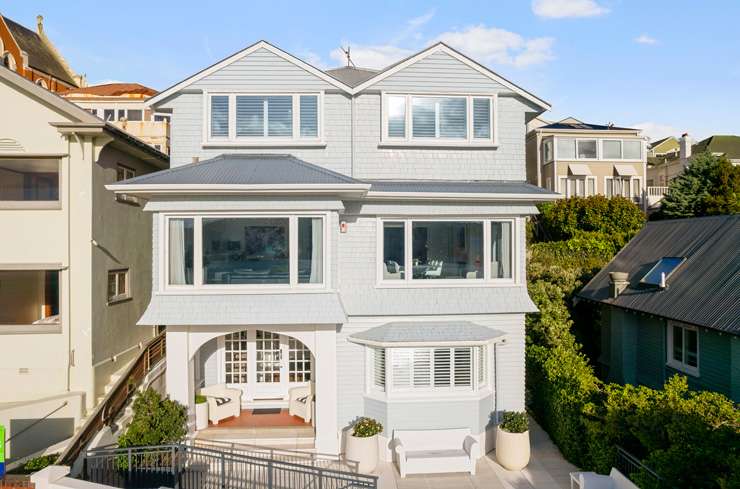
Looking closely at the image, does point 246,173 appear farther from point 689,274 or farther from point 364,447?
point 689,274

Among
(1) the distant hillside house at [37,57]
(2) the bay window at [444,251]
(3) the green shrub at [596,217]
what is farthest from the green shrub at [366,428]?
(1) the distant hillside house at [37,57]

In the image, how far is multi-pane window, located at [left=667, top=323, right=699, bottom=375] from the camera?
12.5 m

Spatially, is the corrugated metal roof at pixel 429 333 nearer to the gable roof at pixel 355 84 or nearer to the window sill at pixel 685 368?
the window sill at pixel 685 368

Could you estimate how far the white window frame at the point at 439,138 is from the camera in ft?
42.2

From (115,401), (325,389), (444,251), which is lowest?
(115,401)

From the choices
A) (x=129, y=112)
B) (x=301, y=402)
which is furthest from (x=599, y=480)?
(x=129, y=112)

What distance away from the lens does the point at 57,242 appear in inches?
505

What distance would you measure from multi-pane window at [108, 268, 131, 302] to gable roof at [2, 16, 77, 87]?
33.0 m

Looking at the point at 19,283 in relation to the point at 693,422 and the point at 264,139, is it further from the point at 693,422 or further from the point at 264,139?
the point at 693,422

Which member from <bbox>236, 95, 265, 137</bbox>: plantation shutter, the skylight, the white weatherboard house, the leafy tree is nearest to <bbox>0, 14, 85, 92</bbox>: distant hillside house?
<bbox>236, 95, 265, 137</bbox>: plantation shutter

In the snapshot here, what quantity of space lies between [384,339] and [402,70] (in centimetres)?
705

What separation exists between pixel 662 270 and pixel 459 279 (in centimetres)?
684

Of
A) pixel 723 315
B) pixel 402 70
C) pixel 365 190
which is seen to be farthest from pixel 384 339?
pixel 723 315

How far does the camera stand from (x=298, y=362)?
1384 cm
